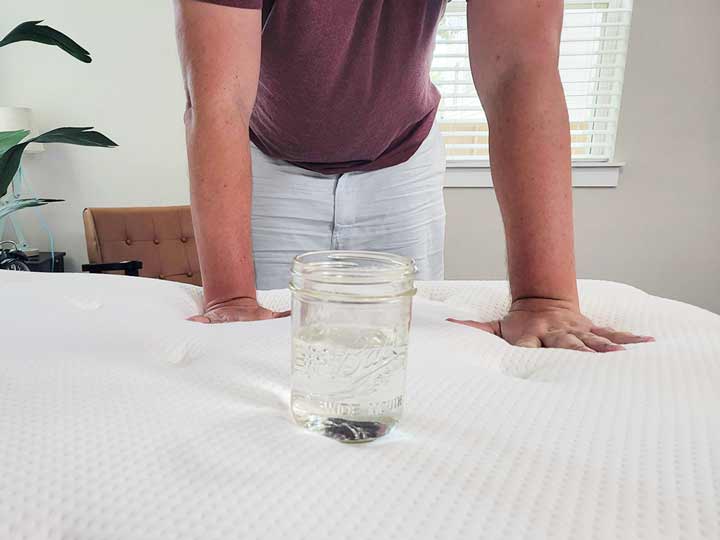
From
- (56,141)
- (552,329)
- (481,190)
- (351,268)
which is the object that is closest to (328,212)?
(56,141)

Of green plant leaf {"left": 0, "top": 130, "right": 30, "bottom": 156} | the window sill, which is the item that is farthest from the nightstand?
green plant leaf {"left": 0, "top": 130, "right": 30, "bottom": 156}

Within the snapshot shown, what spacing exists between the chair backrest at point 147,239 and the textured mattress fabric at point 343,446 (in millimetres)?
1991

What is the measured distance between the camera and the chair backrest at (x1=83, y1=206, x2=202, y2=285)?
2.45 metres

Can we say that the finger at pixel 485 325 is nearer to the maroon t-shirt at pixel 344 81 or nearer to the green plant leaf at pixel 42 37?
the maroon t-shirt at pixel 344 81

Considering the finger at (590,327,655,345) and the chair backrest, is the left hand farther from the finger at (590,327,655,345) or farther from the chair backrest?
the chair backrest

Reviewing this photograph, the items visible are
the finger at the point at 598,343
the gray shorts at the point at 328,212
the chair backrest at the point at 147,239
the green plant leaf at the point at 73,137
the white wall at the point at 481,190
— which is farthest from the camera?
the white wall at the point at 481,190

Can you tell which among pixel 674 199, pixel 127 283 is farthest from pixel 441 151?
pixel 674 199

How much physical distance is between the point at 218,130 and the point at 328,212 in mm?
356

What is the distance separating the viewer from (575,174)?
8.98ft

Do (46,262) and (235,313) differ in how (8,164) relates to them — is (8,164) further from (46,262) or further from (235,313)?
(46,262)

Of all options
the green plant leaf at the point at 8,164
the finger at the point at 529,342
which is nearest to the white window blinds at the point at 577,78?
the green plant leaf at the point at 8,164

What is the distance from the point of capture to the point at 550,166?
31.2 inches

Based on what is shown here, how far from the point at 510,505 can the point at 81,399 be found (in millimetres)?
275

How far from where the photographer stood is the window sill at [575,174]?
274 centimetres
